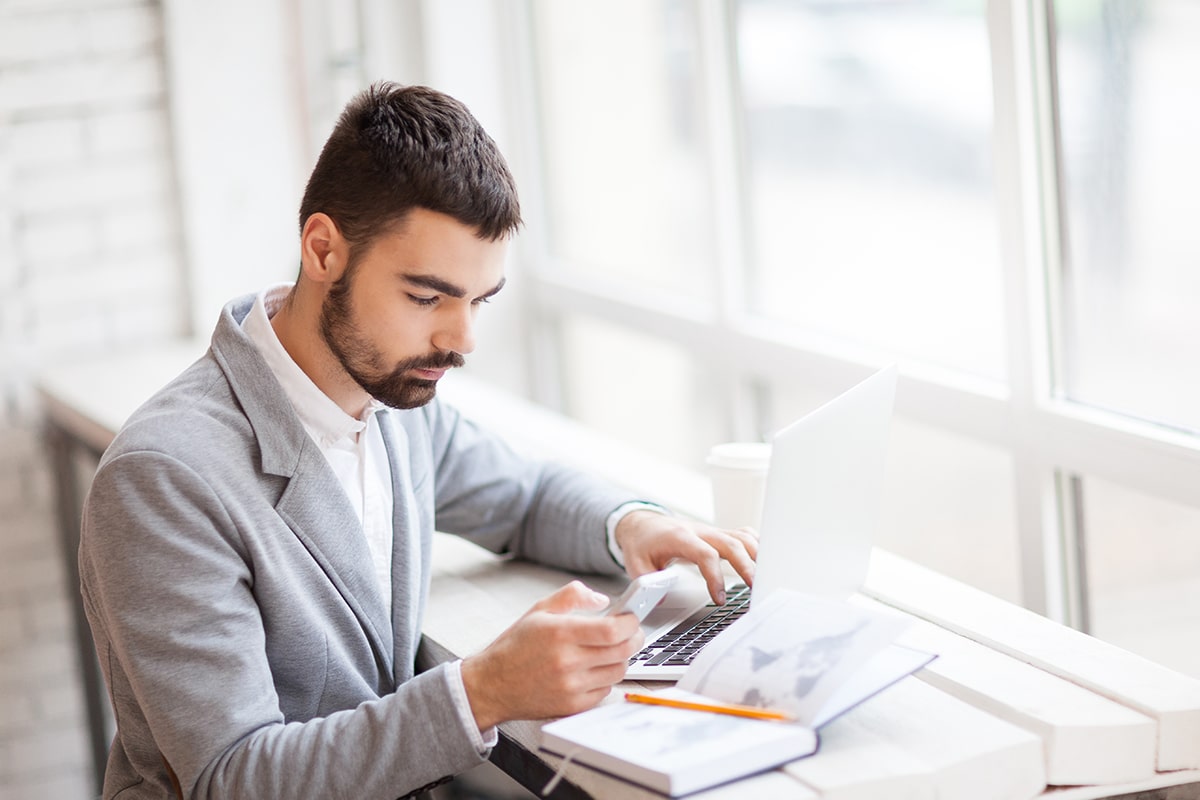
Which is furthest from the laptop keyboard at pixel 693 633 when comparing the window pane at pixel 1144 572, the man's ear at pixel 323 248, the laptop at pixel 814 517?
the window pane at pixel 1144 572

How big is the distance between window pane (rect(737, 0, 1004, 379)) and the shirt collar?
0.99 m

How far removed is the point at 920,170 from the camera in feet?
6.73

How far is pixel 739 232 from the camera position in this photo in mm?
2453

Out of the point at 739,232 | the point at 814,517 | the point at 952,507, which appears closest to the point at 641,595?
the point at 814,517

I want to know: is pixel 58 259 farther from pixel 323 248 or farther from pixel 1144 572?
pixel 1144 572

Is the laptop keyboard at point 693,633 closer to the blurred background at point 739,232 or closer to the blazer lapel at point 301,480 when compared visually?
the blazer lapel at point 301,480

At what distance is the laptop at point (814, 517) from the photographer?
1153 mm

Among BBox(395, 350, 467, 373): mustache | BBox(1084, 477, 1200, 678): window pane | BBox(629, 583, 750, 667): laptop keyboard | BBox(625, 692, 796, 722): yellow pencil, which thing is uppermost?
BBox(395, 350, 467, 373): mustache

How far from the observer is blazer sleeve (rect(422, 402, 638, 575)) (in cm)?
165

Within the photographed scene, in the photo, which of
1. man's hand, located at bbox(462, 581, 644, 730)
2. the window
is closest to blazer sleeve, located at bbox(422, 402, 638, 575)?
man's hand, located at bbox(462, 581, 644, 730)

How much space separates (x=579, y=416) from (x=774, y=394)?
0.77m

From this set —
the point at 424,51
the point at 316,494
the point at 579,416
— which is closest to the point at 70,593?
the point at 579,416

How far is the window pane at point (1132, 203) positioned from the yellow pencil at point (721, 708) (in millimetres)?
793

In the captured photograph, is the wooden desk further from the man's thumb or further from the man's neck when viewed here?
the man's neck
